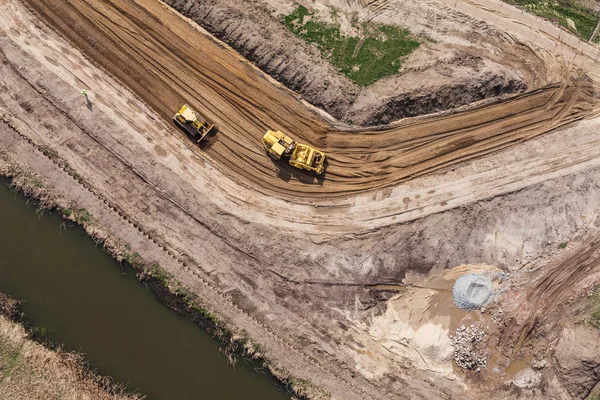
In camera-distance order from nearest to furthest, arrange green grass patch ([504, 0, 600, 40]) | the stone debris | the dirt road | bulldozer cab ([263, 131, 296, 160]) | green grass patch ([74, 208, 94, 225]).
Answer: the stone debris < bulldozer cab ([263, 131, 296, 160]) < green grass patch ([74, 208, 94, 225]) < the dirt road < green grass patch ([504, 0, 600, 40])

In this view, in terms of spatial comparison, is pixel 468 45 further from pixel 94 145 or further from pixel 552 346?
pixel 94 145

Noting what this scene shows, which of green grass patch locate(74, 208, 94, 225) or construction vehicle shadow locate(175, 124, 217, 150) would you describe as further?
construction vehicle shadow locate(175, 124, 217, 150)

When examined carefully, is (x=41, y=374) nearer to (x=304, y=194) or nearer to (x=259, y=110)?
(x=304, y=194)

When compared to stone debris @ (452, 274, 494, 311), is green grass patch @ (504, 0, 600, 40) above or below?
above

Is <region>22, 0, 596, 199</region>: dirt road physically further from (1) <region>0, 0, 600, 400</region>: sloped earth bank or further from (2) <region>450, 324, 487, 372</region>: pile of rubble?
(2) <region>450, 324, 487, 372</region>: pile of rubble

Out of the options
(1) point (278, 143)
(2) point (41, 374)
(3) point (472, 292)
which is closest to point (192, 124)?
(1) point (278, 143)

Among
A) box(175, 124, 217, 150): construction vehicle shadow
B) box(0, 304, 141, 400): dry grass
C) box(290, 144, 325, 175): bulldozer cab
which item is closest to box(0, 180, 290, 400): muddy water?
box(0, 304, 141, 400): dry grass
